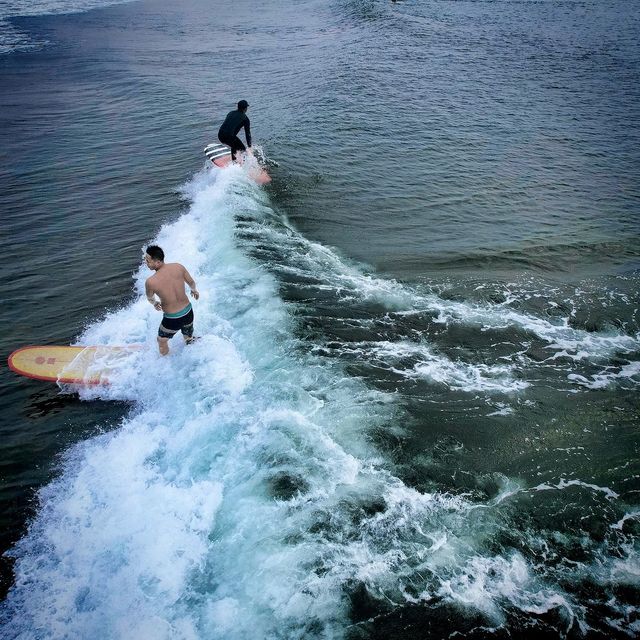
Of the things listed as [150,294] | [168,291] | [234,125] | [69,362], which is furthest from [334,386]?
[234,125]

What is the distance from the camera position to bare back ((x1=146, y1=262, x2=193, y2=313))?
642 centimetres

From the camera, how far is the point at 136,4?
46094 mm

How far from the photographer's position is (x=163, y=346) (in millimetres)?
7484

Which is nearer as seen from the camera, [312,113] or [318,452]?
[318,452]

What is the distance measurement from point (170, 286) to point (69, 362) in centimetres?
249

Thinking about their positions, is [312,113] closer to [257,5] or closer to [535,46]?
[535,46]

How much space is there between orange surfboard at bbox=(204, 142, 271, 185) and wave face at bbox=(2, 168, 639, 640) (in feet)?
23.9

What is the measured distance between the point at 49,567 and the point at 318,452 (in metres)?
3.47

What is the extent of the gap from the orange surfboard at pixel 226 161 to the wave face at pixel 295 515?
287 inches

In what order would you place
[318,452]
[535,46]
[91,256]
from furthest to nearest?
1. [535,46]
2. [91,256]
3. [318,452]

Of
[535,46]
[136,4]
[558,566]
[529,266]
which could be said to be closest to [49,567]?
[558,566]

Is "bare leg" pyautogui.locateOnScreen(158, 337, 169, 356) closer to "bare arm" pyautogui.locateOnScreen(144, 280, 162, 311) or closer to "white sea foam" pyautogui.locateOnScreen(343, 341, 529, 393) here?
"bare arm" pyautogui.locateOnScreen(144, 280, 162, 311)

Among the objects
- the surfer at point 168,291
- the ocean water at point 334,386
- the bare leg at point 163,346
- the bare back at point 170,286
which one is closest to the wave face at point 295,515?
the ocean water at point 334,386

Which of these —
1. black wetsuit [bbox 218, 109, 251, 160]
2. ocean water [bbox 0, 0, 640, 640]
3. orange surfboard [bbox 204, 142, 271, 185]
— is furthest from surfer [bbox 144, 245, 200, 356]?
orange surfboard [bbox 204, 142, 271, 185]
